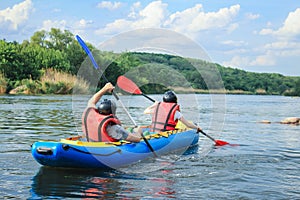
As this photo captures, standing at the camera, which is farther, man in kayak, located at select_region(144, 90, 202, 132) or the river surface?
man in kayak, located at select_region(144, 90, 202, 132)

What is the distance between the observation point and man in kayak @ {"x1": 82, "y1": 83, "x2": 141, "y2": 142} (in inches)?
278

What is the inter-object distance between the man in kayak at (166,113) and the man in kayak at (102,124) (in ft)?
6.76

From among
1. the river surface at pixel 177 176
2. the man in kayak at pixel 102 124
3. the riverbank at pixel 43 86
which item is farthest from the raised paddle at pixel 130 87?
the riverbank at pixel 43 86

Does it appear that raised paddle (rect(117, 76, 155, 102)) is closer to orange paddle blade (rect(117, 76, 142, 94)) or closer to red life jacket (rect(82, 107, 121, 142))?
orange paddle blade (rect(117, 76, 142, 94))

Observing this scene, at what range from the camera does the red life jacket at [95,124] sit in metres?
7.06

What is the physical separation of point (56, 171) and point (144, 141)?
1.86m

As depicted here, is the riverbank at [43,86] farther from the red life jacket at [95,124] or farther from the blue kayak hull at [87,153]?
the red life jacket at [95,124]

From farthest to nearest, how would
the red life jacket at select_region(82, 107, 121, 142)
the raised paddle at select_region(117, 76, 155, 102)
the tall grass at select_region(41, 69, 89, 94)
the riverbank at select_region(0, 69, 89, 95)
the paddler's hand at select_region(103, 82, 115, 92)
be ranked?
1. the tall grass at select_region(41, 69, 89, 94)
2. the riverbank at select_region(0, 69, 89, 95)
3. the raised paddle at select_region(117, 76, 155, 102)
4. the paddler's hand at select_region(103, 82, 115, 92)
5. the red life jacket at select_region(82, 107, 121, 142)

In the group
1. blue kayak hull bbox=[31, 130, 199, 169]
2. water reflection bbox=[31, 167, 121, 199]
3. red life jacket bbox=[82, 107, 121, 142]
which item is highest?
red life jacket bbox=[82, 107, 121, 142]

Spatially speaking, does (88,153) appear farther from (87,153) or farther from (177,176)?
(177,176)

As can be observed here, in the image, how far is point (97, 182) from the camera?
655 cm

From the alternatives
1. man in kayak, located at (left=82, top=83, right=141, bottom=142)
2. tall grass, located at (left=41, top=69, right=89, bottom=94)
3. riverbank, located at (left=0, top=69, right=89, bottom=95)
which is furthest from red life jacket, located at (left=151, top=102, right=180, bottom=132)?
tall grass, located at (left=41, top=69, right=89, bottom=94)

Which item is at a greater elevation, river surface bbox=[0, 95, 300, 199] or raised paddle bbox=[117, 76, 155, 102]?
raised paddle bbox=[117, 76, 155, 102]

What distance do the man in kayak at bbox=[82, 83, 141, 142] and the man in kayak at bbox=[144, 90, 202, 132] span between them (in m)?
2.06
